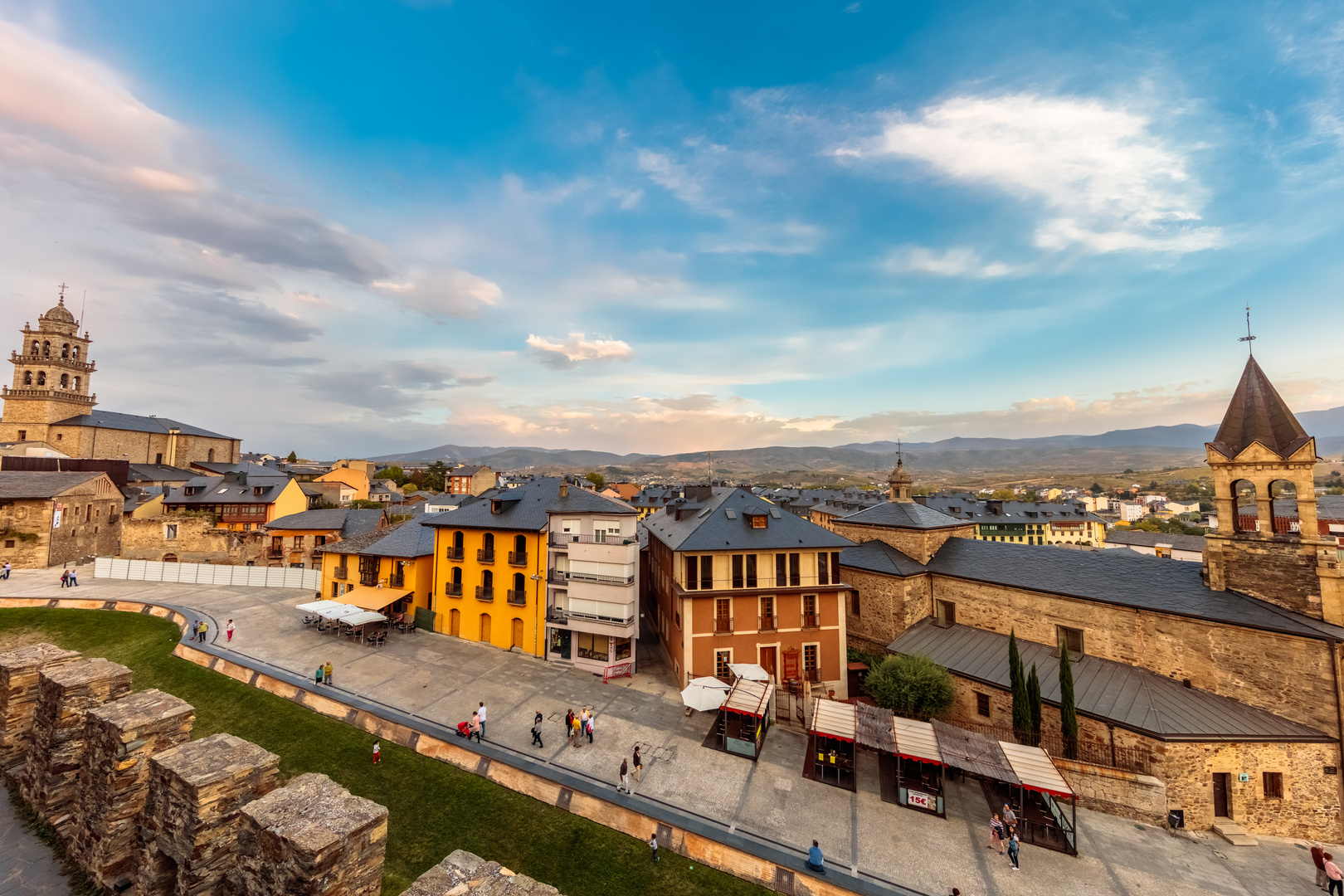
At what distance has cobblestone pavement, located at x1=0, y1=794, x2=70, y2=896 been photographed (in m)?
12.5

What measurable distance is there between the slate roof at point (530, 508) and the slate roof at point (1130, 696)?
20.9 metres

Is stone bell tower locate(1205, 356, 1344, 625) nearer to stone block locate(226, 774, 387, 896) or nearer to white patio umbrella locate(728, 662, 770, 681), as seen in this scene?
white patio umbrella locate(728, 662, 770, 681)

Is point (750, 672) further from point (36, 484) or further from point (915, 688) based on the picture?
point (36, 484)

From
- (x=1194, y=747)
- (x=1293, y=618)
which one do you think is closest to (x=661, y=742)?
(x=1194, y=747)

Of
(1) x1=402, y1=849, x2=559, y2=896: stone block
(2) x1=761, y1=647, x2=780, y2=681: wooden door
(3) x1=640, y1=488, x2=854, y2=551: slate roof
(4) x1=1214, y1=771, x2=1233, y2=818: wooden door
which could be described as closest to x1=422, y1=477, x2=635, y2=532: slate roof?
(3) x1=640, y1=488, x2=854, y2=551: slate roof

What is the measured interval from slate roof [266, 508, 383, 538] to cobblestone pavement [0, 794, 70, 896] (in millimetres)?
35612

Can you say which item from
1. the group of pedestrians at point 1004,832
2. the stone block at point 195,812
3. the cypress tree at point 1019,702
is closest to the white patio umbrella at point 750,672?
the group of pedestrians at point 1004,832

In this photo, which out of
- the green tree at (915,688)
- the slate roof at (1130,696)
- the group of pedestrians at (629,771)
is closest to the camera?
the group of pedestrians at (629,771)

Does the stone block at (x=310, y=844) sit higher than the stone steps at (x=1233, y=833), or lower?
higher

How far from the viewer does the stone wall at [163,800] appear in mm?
9266

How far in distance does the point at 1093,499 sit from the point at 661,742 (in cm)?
17257

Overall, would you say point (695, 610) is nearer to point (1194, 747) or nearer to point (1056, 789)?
point (1056, 789)

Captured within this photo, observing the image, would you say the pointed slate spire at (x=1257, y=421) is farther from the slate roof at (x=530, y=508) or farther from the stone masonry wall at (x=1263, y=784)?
the slate roof at (x=530, y=508)

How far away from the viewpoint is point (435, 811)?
55.4 ft
